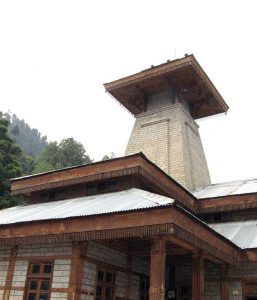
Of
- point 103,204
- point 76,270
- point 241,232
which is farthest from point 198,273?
point 76,270

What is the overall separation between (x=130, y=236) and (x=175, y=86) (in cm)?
Answer: 1498

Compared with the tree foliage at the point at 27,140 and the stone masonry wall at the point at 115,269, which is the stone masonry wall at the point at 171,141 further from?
the tree foliage at the point at 27,140

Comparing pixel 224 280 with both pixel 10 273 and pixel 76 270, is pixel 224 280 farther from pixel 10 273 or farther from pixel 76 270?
pixel 10 273

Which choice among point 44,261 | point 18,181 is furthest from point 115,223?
point 18,181

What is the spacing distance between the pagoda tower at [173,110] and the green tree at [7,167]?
11.4 metres

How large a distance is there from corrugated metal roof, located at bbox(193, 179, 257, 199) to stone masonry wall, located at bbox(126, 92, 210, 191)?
875 millimetres

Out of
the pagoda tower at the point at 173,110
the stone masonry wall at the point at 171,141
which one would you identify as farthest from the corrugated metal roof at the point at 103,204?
the pagoda tower at the point at 173,110

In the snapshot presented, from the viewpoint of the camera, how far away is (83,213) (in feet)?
38.5

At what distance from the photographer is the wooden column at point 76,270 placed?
11.4 metres

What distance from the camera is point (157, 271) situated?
32.8ft

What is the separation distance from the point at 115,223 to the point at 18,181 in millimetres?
8946

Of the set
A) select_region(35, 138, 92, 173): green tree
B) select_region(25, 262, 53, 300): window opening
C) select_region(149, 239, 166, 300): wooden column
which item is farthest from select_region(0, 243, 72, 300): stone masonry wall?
select_region(35, 138, 92, 173): green tree

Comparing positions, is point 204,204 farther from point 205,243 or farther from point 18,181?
point 18,181

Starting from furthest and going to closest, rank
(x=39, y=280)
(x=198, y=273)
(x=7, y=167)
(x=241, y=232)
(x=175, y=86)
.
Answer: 1. (x=7, y=167)
2. (x=175, y=86)
3. (x=241, y=232)
4. (x=39, y=280)
5. (x=198, y=273)
